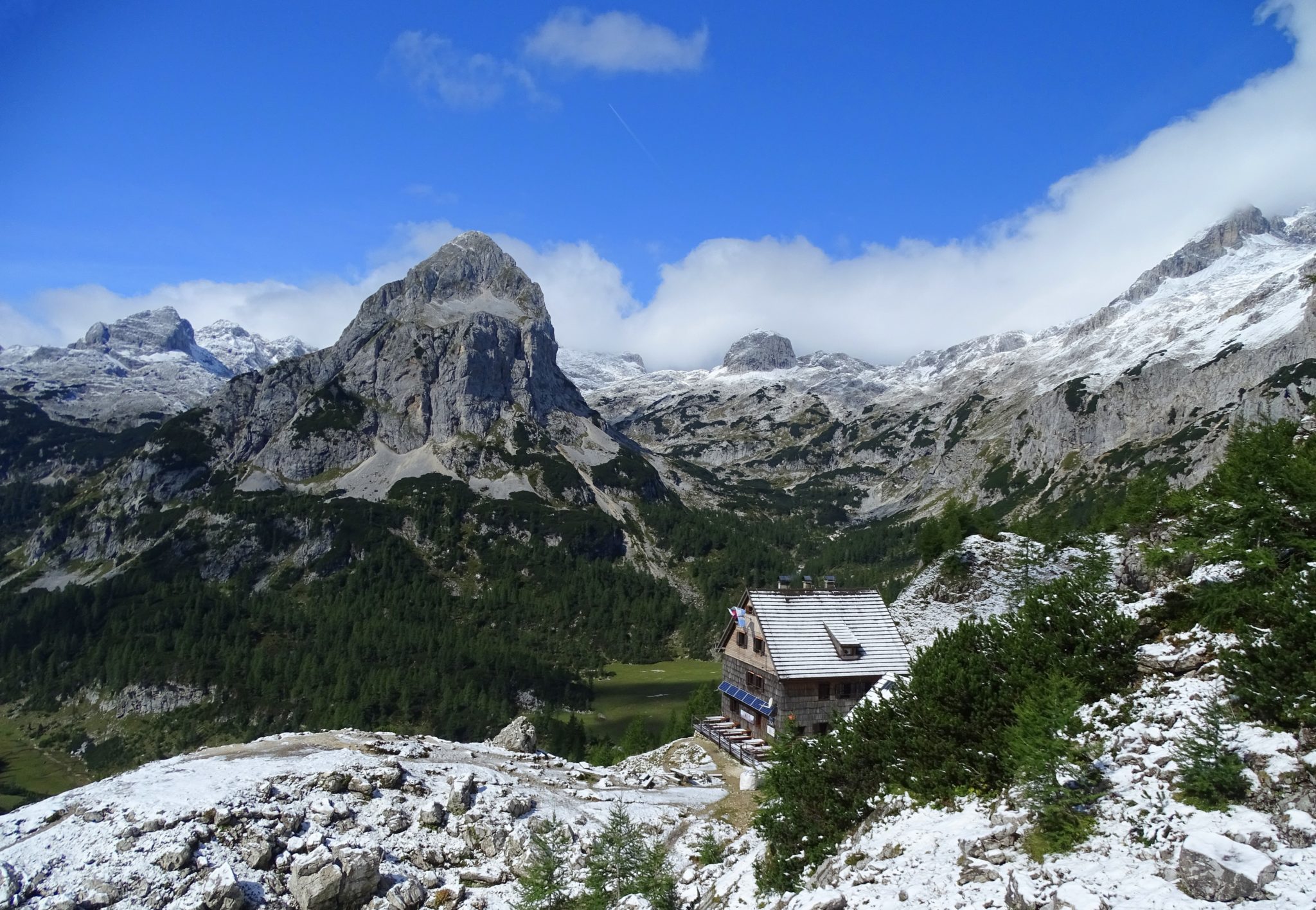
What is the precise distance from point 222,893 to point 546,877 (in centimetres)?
1233

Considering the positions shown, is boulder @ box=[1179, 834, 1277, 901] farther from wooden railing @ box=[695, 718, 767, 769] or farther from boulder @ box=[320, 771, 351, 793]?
boulder @ box=[320, 771, 351, 793]

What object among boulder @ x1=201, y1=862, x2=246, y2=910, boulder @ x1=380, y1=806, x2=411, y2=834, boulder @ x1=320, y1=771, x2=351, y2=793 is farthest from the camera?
boulder @ x1=320, y1=771, x2=351, y2=793

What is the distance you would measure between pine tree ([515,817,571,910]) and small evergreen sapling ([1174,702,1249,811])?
19948 millimetres

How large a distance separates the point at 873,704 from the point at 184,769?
34081 mm

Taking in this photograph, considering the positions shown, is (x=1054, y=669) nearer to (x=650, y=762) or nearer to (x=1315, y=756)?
(x=1315, y=756)

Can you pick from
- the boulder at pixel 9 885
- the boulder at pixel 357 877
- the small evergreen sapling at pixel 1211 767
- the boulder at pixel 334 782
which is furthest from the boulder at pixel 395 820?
the small evergreen sapling at pixel 1211 767

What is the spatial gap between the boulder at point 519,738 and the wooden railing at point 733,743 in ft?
47.2

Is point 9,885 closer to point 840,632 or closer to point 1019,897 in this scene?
point 1019,897

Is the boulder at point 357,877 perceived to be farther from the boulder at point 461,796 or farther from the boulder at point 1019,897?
the boulder at point 1019,897

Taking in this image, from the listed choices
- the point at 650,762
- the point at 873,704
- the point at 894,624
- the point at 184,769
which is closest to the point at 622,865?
the point at 873,704

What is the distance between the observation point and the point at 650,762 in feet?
175

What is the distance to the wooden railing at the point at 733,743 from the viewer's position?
4856cm

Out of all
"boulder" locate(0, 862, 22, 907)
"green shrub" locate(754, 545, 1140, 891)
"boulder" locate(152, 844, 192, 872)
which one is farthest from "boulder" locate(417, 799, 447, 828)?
"green shrub" locate(754, 545, 1140, 891)

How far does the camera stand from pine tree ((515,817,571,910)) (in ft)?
83.7
